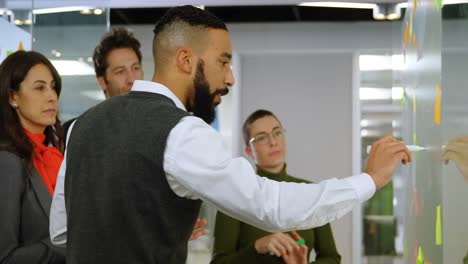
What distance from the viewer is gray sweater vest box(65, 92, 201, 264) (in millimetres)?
1716

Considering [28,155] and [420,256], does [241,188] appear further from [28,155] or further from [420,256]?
[420,256]

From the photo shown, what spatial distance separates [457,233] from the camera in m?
1.75

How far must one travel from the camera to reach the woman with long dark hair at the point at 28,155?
7.75 ft

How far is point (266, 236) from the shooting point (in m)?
3.11

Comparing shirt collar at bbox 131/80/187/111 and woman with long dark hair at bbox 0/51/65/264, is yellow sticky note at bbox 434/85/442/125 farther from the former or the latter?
woman with long dark hair at bbox 0/51/65/264

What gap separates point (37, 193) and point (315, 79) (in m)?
5.19

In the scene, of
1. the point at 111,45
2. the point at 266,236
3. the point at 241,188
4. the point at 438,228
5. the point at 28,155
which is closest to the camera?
the point at 241,188

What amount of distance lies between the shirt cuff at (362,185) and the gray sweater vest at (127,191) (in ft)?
1.17

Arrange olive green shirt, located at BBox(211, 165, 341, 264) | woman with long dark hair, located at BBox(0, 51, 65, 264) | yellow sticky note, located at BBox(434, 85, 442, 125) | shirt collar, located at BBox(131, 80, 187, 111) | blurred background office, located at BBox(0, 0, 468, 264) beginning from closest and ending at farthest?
shirt collar, located at BBox(131, 80, 187, 111), yellow sticky note, located at BBox(434, 85, 442, 125), woman with long dark hair, located at BBox(0, 51, 65, 264), olive green shirt, located at BBox(211, 165, 341, 264), blurred background office, located at BBox(0, 0, 468, 264)

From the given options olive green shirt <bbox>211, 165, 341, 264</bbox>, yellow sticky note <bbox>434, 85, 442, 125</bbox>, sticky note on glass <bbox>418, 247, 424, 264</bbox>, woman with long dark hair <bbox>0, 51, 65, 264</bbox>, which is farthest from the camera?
olive green shirt <bbox>211, 165, 341, 264</bbox>

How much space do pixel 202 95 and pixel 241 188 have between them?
13.5 inches

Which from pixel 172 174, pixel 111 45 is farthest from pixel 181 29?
pixel 111 45

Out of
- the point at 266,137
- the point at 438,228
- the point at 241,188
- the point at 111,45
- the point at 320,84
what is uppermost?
the point at 320,84

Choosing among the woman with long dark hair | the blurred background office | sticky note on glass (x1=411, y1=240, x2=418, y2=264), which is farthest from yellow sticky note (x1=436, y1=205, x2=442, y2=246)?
the blurred background office
